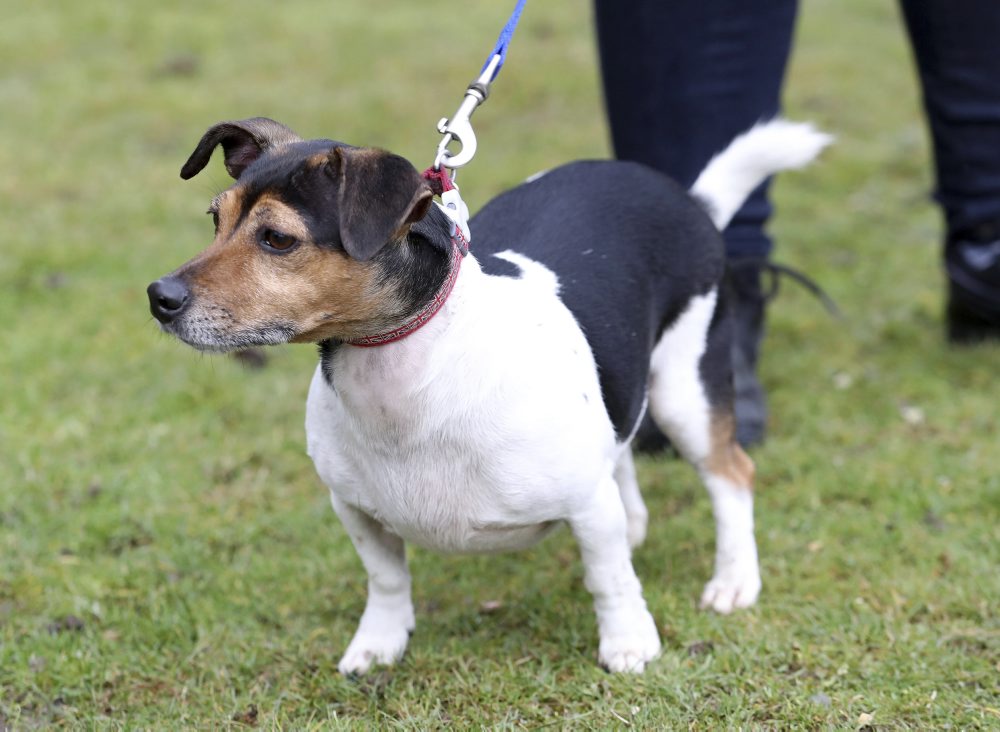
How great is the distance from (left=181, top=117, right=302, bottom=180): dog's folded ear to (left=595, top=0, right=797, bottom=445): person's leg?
1802 mm

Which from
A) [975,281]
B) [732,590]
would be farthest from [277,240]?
[975,281]

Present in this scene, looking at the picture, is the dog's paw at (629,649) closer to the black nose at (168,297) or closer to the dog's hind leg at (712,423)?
the dog's hind leg at (712,423)

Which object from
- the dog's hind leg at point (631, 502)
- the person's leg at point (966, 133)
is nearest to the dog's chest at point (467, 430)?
the dog's hind leg at point (631, 502)

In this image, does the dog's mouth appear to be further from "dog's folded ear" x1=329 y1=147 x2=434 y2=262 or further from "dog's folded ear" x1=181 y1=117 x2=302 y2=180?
"dog's folded ear" x1=181 y1=117 x2=302 y2=180

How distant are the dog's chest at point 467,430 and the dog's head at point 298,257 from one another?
215mm

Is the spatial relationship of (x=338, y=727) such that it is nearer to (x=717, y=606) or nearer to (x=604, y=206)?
(x=717, y=606)

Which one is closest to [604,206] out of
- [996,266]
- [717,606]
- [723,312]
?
[723,312]

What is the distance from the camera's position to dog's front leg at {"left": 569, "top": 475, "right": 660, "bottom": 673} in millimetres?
3020

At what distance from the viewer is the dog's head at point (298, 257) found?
95.2 inches

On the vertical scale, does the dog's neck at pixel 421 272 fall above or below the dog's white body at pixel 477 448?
above

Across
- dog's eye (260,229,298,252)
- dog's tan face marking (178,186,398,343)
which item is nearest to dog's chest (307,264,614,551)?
dog's tan face marking (178,186,398,343)

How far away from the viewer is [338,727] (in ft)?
9.60

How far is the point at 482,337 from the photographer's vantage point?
273 cm

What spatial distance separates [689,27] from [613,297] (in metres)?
1.49
